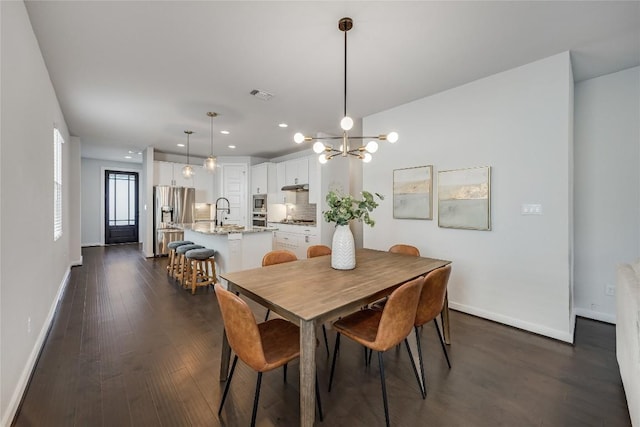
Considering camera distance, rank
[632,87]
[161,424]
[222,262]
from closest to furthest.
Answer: [161,424], [632,87], [222,262]

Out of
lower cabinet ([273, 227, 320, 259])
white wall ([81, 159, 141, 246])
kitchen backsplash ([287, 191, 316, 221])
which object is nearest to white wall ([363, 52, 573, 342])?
lower cabinet ([273, 227, 320, 259])

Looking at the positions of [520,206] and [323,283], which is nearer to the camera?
[323,283]

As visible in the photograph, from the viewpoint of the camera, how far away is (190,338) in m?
2.60

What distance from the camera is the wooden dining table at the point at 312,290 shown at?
1360 millimetres

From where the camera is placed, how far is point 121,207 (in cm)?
858

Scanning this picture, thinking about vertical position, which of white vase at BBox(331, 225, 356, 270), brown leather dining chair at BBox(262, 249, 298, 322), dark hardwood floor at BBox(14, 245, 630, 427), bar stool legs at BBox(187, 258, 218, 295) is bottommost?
dark hardwood floor at BBox(14, 245, 630, 427)

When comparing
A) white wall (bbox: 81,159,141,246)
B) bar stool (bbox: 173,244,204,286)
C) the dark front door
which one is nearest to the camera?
bar stool (bbox: 173,244,204,286)

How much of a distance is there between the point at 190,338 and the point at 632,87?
511 cm

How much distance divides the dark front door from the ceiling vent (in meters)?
7.42

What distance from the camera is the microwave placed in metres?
7.02

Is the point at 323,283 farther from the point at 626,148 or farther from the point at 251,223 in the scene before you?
the point at 251,223

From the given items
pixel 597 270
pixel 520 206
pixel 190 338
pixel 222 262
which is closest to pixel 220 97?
pixel 222 262

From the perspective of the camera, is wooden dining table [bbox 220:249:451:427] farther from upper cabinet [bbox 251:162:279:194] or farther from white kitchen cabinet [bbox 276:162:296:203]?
upper cabinet [bbox 251:162:279:194]

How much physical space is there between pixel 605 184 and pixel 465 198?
142 centimetres
